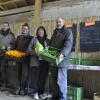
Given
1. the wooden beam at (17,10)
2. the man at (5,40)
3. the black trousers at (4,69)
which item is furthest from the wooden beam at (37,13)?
the black trousers at (4,69)

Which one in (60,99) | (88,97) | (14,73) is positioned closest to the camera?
(60,99)

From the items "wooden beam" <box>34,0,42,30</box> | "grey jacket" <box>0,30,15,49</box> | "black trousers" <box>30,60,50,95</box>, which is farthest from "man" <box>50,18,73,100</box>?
"wooden beam" <box>34,0,42,30</box>

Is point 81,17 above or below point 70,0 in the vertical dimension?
below

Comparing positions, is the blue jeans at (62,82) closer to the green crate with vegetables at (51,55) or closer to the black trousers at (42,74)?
the green crate with vegetables at (51,55)

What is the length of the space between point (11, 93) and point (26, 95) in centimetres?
44

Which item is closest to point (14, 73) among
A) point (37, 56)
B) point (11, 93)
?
point (11, 93)

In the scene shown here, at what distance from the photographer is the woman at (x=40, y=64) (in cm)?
645

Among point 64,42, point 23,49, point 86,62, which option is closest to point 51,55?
point 64,42

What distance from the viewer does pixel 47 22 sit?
7.81m

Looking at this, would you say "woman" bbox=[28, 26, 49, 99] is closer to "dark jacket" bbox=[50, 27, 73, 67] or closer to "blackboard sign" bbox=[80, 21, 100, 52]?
"dark jacket" bbox=[50, 27, 73, 67]

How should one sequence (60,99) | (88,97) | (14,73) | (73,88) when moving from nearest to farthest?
1. (60,99)
2. (73,88)
3. (88,97)
4. (14,73)

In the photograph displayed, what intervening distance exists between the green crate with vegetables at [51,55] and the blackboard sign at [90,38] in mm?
1212

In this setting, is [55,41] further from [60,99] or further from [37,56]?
[60,99]

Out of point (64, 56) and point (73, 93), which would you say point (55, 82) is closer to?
point (73, 93)
